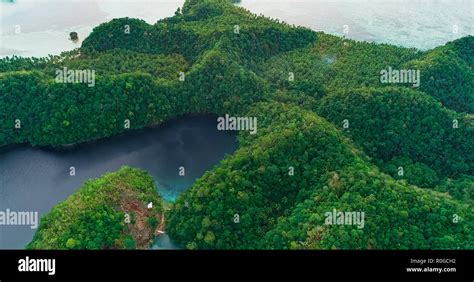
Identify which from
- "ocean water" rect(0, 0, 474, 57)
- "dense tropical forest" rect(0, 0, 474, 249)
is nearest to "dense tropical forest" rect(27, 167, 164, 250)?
"dense tropical forest" rect(0, 0, 474, 249)

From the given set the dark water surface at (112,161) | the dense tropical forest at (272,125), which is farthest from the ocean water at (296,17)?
the dark water surface at (112,161)

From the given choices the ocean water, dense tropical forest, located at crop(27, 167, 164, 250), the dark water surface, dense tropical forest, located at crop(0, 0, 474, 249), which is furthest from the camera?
the ocean water

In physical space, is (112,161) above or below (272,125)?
below

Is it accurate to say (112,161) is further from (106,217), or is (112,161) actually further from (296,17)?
(296,17)

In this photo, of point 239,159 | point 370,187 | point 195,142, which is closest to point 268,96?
point 195,142

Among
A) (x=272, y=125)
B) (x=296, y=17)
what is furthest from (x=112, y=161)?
(x=296, y=17)

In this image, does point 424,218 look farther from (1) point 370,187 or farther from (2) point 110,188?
(2) point 110,188

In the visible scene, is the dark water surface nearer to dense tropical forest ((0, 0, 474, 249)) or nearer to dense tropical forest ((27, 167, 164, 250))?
dense tropical forest ((0, 0, 474, 249))
